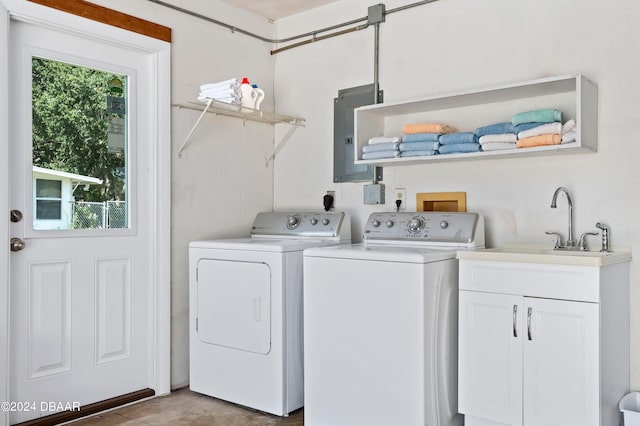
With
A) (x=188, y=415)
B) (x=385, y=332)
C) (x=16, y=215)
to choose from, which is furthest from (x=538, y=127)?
(x=16, y=215)

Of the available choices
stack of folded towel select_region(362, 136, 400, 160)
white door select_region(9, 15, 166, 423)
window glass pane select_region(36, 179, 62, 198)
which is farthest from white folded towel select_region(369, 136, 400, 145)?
window glass pane select_region(36, 179, 62, 198)

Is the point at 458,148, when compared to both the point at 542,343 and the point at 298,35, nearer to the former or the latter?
the point at 542,343

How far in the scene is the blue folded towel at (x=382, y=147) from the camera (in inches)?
121

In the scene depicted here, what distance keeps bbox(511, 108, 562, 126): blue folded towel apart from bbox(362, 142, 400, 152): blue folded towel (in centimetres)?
67

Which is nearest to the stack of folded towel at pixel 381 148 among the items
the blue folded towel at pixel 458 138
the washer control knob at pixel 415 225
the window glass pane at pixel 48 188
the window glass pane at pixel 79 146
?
the blue folded towel at pixel 458 138

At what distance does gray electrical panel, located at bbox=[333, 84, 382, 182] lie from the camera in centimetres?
349

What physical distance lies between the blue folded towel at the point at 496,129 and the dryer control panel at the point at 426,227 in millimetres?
416

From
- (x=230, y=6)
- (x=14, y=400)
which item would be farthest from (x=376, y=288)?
(x=230, y=6)

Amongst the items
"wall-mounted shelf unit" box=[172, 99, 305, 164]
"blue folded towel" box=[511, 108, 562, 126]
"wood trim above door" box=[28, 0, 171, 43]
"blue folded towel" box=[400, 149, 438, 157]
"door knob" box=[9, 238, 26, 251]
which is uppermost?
"wood trim above door" box=[28, 0, 171, 43]

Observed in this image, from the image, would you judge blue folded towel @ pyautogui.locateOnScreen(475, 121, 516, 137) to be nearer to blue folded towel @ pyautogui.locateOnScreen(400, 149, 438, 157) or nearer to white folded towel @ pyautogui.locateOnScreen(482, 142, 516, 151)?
white folded towel @ pyautogui.locateOnScreen(482, 142, 516, 151)

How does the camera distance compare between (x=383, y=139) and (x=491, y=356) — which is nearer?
(x=491, y=356)

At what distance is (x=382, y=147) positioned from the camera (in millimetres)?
3121

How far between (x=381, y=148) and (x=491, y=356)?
128cm

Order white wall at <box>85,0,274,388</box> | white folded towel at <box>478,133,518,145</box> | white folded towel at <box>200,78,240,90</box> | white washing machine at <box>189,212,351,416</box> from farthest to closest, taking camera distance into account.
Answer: white wall at <box>85,0,274,388</box> < white folded towel at <box>200,78,240,90</box> < white washing machine at <box>189,212,351,416</box> < white folded towel at <box>478,133,518,145</box>
